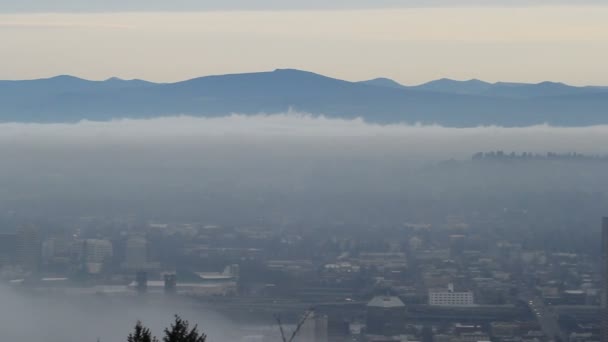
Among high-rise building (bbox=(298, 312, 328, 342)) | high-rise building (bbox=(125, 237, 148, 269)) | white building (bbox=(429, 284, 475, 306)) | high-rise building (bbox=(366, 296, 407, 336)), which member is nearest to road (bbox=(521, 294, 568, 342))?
white building (bbox=(429, 284, 475, 306))

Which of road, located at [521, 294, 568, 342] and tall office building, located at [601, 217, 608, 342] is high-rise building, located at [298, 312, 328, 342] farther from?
tall office building, located at [601, 217, 608, 342]

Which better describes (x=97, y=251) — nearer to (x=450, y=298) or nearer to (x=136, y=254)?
(x=136, y=254)

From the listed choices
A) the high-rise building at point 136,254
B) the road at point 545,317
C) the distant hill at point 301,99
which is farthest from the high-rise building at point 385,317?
the distant hill at point 301,99

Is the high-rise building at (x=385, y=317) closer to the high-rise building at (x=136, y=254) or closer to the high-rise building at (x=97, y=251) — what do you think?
the high-rise building at (x=136, y=254)

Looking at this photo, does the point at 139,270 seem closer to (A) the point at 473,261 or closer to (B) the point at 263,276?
(B) the point at 263,276

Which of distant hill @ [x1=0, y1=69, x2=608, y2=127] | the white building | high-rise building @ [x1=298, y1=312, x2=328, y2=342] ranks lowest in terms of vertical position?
high-rise building @ [x1=298, y1=312, x2=328, y2=342]

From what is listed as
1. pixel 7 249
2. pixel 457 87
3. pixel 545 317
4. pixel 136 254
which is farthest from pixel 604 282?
pixel 457 87

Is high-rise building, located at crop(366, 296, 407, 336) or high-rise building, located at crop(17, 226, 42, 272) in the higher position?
high-rise building, located at crop(17, 226, 42, 272)
